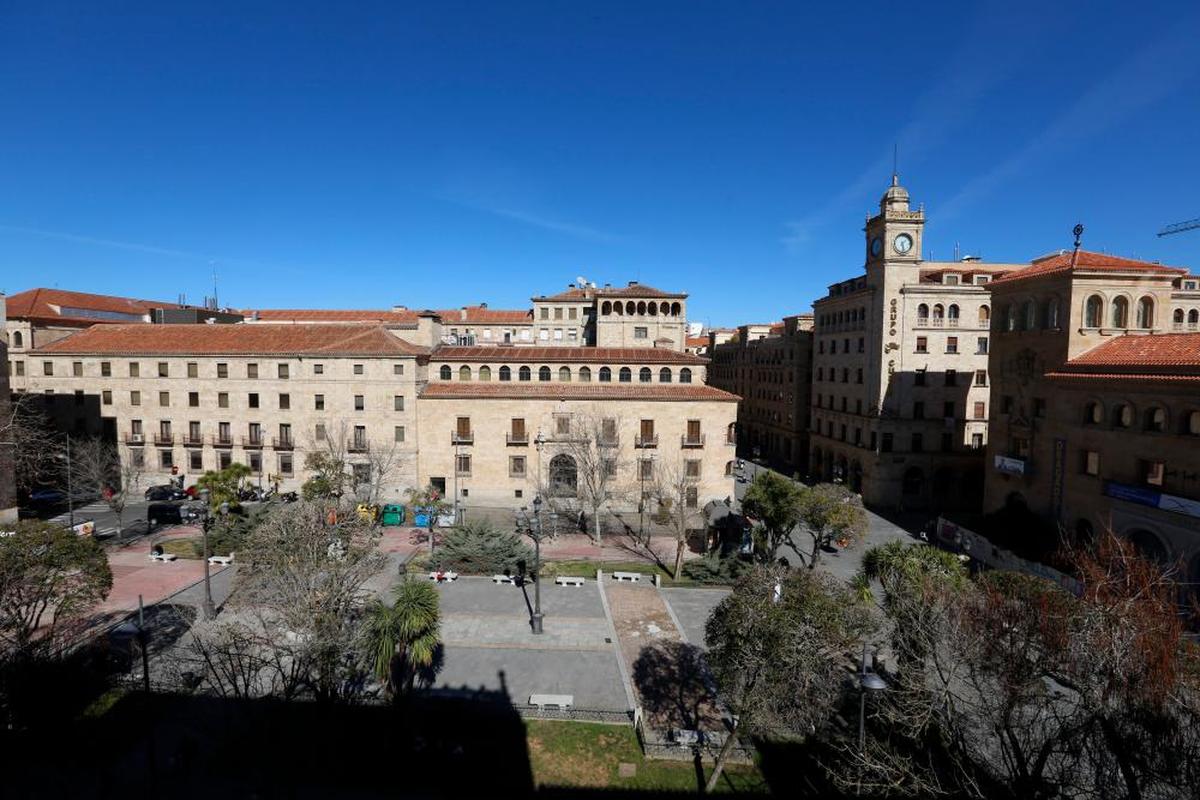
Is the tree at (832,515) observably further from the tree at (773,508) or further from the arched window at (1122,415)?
the arched window at (1122,415)

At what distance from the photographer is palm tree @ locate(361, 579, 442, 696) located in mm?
15688

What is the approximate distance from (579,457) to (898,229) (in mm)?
28800

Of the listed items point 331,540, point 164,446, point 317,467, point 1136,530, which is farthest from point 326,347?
point 1136,530

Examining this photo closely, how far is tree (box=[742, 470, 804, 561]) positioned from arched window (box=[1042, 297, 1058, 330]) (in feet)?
58.8

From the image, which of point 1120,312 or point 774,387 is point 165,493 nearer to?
point 774,387

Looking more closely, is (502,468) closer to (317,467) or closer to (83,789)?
(317,467)

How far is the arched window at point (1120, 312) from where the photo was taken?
30109 millimetres

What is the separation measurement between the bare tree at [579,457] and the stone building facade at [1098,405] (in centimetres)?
2319

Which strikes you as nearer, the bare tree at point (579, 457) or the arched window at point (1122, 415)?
the arched window at point (1122, 415)

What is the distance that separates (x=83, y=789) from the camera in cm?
1352

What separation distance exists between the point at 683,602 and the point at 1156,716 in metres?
16.6

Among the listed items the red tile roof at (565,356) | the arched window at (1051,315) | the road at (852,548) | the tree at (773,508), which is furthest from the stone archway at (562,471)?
the arched window at (1051,315)

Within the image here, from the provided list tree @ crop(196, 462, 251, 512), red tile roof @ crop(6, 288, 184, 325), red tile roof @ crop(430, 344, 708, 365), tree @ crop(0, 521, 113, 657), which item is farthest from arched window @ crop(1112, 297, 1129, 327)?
red tile roof @ crop(6, 288, 184, 325)

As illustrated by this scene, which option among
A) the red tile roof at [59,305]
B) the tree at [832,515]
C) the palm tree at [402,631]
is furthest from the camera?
the red tile roof at [59,305]
